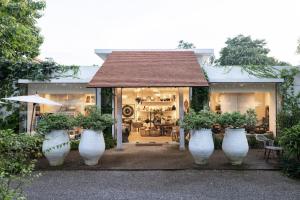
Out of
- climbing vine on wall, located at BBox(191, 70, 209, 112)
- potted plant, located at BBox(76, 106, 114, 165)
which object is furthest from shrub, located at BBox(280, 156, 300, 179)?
potted plant, located at BBox(76, 106, 114, 165)

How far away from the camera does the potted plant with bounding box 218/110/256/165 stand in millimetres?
10930

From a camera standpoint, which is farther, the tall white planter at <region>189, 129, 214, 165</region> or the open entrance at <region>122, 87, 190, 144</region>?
the open entrance at <region>122, 87, 190, 144</region>

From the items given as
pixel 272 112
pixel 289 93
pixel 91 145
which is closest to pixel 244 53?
pixel 272 112

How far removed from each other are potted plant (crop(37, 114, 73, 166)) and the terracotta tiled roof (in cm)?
232

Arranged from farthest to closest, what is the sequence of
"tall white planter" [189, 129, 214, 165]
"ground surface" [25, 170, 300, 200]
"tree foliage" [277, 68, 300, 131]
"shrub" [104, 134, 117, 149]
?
"tree foliage" [277, 68, 300, 131], "shrub" [104, 134, 117, 149], "tall white planter" [189, 129, 214, 165], "ground surface" [25, 170, 300, 200]

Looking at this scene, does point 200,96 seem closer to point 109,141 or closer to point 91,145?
point 109,141

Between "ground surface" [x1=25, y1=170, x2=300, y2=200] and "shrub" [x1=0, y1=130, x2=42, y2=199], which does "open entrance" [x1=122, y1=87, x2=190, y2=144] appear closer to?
"ground surface" [x1=25, y1=170, x2=300, y2=200]

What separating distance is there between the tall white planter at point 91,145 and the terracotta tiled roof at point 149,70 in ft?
8.51

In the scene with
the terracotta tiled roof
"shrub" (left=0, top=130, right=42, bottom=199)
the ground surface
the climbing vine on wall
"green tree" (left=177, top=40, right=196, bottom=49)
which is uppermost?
"green tree" (left=177, top=40, right=196, bottom=49)

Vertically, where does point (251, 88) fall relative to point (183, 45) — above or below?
below

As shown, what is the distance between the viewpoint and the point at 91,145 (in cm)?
1103

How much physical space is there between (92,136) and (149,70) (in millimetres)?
4797

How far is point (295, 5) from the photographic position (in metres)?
18.0

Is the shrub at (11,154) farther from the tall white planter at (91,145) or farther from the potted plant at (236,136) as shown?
the potted plant at (236,136)
